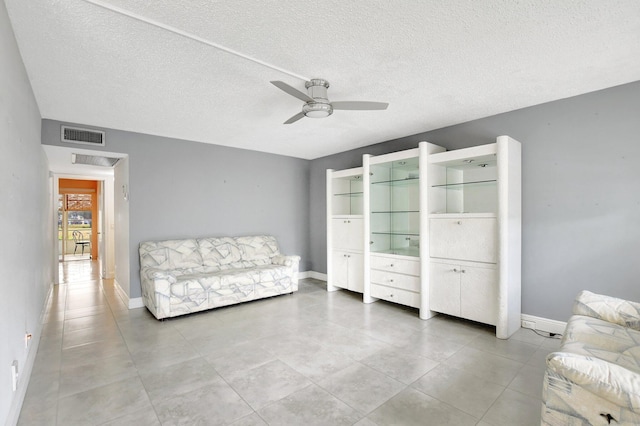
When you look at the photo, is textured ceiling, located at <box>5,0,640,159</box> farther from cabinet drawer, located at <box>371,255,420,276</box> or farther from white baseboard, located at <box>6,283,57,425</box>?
white baseboard, located at <box>6,283,57,425</box>

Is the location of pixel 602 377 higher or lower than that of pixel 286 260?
higher

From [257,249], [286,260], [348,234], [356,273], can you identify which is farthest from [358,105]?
[257,249]

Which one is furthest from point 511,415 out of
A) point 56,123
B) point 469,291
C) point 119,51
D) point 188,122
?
point 56,123

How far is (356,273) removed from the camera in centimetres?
495

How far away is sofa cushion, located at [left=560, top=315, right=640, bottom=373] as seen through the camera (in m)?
1.70

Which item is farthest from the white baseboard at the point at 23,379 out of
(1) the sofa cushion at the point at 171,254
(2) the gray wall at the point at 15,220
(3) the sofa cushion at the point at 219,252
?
(3) the sofa cushion at the point at 219,252

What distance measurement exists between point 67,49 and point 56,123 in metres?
2.25

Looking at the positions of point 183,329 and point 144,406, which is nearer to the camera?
point 144,406

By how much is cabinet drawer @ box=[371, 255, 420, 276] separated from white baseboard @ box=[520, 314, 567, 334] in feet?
4.26

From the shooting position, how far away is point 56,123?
390 centimetres

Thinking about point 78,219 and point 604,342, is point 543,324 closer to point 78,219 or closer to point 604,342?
point 604,342

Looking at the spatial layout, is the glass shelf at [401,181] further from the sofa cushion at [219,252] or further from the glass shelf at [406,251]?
the sofa cushion at [219,252]

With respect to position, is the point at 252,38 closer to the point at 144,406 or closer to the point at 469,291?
the point at 144,406

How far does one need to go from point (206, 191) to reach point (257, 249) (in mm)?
1362
